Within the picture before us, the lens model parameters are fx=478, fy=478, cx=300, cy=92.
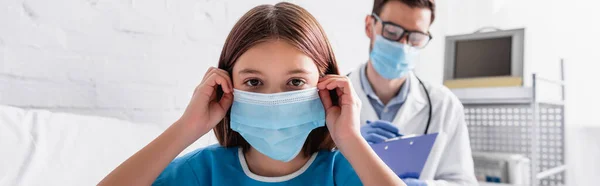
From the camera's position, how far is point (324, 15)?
2.00 m

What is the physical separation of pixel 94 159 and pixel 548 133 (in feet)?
7.02

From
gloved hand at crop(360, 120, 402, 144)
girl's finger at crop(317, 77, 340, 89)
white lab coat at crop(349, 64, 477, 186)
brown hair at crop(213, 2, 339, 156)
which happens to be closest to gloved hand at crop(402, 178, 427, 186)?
gloved hand at crop(360, 120, 402, 144)

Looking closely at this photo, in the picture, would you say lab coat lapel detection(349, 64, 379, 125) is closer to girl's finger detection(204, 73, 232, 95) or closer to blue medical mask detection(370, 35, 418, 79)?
blue medical mask detection(370, 35, 418, 79)

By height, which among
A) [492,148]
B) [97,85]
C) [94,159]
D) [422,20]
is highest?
[422,20]

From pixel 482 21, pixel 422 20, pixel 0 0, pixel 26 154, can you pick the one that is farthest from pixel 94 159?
pixel 482 21

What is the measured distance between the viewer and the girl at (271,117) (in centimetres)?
85

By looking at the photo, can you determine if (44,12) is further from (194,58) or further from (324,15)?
(324,15)

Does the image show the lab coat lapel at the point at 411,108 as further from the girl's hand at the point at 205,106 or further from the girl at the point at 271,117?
the girl's hand at the point at 205,106

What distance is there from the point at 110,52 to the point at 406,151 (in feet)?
2.50

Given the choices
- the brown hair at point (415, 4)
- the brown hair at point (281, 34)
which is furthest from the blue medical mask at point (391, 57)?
the brown hair at point (281, 34)

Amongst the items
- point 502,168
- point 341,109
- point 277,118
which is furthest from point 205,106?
point 502,168

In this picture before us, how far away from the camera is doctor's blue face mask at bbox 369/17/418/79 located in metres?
1.58

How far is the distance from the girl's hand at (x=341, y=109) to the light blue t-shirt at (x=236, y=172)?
2.9 inches

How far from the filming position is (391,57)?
1.58 m
